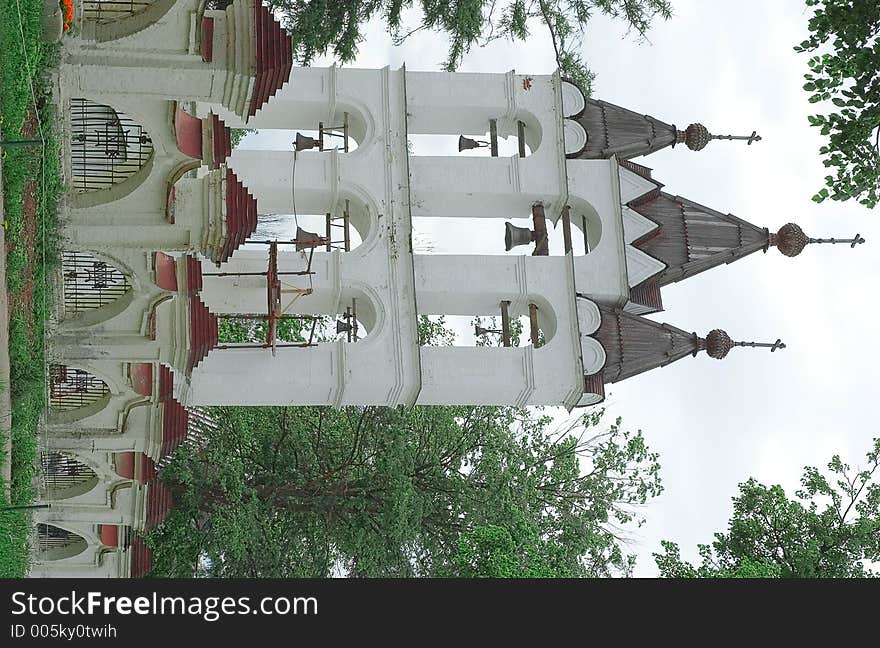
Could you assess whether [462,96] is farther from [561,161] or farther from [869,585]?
[869,585]

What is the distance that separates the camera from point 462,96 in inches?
922

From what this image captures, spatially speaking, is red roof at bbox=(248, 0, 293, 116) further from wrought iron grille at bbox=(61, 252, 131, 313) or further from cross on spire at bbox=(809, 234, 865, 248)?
cross on spire at bbox=(809, 234, 865, 248)

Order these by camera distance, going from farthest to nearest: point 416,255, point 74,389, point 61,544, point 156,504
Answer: point 61,544 → point 156,504 → point 416,255 → point 74,389

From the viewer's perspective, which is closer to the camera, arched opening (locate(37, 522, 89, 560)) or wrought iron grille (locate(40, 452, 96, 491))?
wrought iron grille (locate(40, 452, 96, 491))

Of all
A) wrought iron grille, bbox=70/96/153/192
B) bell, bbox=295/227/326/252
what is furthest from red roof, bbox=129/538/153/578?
wrought iron grille, bbox=70/96/153/192

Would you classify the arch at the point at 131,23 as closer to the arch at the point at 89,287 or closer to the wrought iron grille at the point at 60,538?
the arch at the point at 89,287

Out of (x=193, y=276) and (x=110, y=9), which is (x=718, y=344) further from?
(x=110, y=9)

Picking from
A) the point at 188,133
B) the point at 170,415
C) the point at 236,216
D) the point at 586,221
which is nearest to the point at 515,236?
the point at 586,221

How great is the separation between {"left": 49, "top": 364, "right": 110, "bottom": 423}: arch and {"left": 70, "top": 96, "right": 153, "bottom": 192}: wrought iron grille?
11.3 ft

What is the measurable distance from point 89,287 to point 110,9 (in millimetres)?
5111

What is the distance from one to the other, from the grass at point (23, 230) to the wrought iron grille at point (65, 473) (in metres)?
6.73

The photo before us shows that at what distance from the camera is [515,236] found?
2277 cm

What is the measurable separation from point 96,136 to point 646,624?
39.0ft

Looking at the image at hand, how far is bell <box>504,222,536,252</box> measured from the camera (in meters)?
22.7
